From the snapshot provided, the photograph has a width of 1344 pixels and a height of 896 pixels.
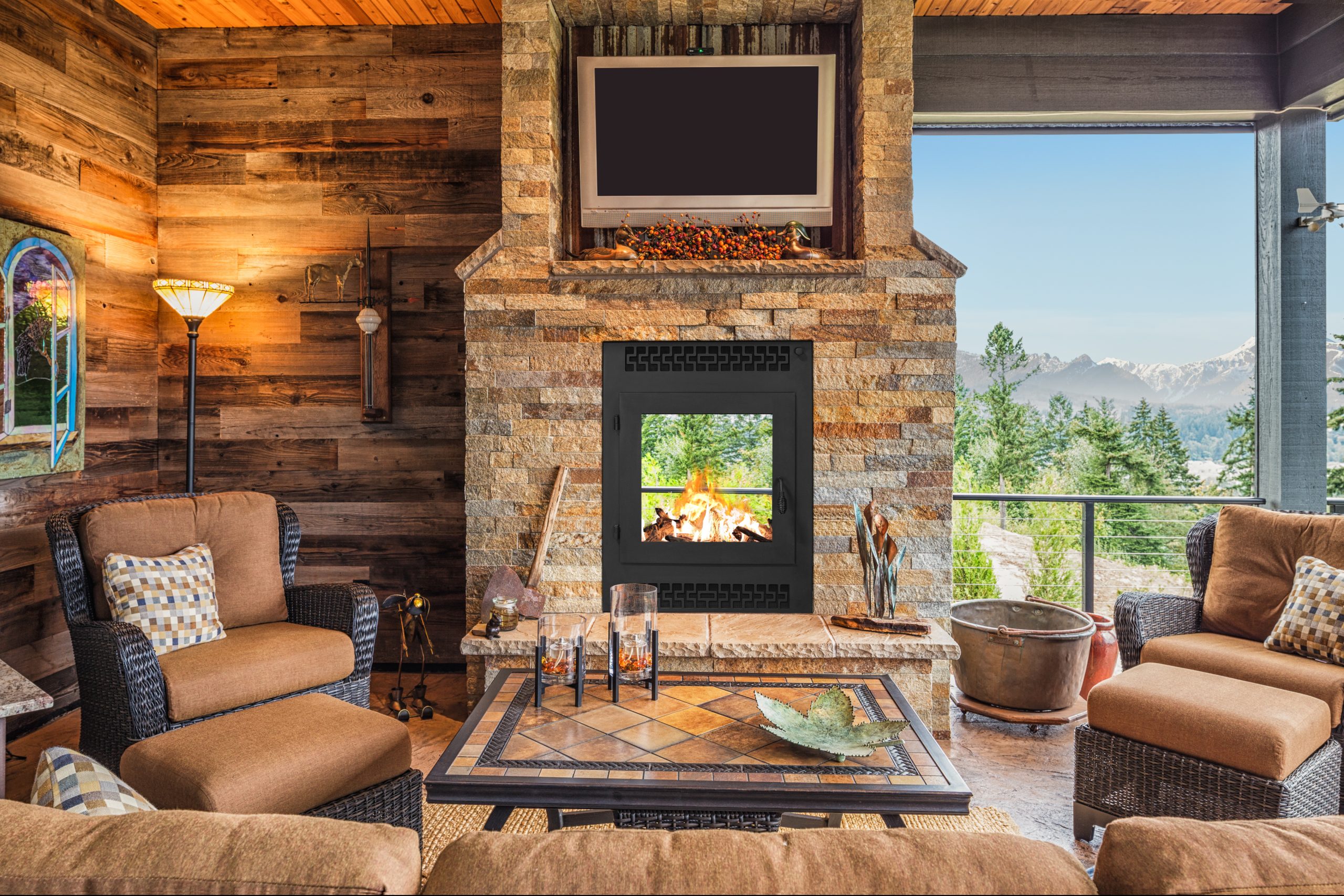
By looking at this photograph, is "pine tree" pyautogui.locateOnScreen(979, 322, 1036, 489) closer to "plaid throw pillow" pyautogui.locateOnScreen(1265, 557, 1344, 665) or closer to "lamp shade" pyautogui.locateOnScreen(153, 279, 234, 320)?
"plaid throw pillow" pyautogui.locateOnScreen(1265, 557, 1344, 665)

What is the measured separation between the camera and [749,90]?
332 cm

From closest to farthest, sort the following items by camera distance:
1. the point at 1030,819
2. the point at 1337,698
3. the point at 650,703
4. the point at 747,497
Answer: the point at 650,703 < the point at 1337,698 < the point at 1030,819 < the point at 747,497

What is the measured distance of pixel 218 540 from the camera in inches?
114

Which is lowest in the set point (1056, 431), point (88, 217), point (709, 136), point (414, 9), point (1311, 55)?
point (1056, 431)

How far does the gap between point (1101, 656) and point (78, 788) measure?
11.0 feet

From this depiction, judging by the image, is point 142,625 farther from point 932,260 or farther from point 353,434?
point 932,260

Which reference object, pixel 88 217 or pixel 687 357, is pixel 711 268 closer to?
pixel 687 357

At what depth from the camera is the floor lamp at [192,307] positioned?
338 cm

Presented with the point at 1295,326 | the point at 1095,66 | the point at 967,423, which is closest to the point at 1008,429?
the point at 967,423

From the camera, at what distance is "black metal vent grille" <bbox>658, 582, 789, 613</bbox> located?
3297 mm

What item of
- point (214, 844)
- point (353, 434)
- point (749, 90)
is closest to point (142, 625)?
point (353, 434)

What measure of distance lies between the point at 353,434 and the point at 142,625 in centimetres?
150

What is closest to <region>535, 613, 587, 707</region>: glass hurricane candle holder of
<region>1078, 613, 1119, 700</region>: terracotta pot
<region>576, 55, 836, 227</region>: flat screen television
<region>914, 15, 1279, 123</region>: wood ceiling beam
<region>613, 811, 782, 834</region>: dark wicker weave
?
<region>613, 811, 782, 834</region>: dark wicker weave

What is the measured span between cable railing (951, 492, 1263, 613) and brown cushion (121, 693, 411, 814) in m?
2.80
